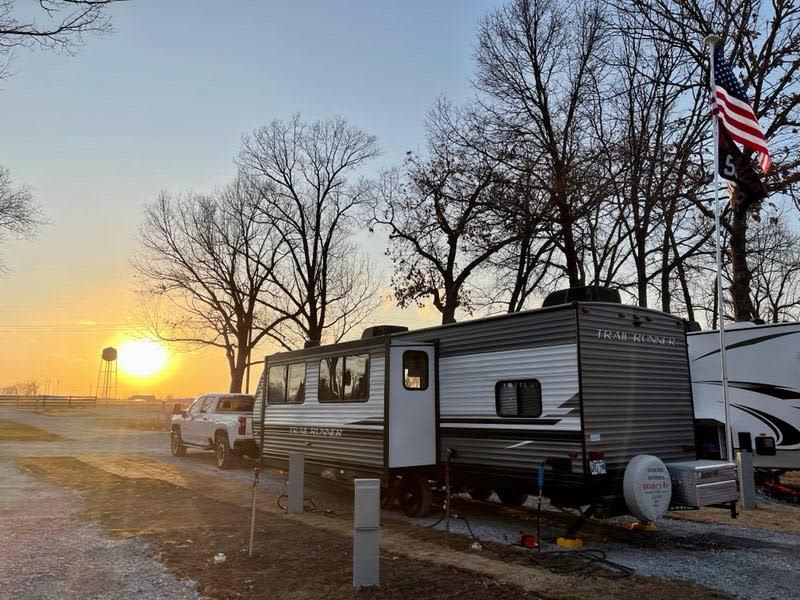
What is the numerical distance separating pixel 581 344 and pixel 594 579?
2970 mm

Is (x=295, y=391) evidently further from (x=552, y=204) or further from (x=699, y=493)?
(x=552, y=204)

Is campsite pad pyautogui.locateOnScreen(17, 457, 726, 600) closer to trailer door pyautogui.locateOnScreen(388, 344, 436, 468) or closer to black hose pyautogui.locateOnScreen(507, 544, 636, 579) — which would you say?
black hose pyautogui.locateOnScreen(507, 544, 636, 579)

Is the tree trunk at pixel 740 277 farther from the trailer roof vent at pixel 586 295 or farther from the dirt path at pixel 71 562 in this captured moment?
the dirt path at pixel 71 562

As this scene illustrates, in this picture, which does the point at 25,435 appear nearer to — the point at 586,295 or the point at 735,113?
the point at 586,295

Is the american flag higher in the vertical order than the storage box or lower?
higher

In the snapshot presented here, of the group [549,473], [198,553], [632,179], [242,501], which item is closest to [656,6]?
[632,179]

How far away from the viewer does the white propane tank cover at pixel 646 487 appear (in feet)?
25.9

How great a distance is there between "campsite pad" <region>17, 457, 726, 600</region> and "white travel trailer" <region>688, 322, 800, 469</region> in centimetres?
752

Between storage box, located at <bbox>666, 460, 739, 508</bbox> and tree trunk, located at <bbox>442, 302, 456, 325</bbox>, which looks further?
tree trunk, located at <bbox>442, 302, 456, 325</bbox>

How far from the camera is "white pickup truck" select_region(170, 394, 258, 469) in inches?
635

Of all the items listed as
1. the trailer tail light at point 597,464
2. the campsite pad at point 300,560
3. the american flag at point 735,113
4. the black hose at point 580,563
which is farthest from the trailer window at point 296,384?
the american flag at point 735,113

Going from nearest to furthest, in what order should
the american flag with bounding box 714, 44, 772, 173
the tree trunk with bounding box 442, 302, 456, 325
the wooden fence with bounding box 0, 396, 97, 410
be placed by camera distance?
the american flag with bounding box 714, 44, 772, 173, the tree trunk with bounding box 442, 302, 456, 325, the wooden fence with bounding box 0, 396, 97, 410

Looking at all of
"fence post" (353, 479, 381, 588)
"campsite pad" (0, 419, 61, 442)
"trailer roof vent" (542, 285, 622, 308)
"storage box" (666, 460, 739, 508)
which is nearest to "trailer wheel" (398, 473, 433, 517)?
"trailer roof vent" (542, 285, 622, 308)

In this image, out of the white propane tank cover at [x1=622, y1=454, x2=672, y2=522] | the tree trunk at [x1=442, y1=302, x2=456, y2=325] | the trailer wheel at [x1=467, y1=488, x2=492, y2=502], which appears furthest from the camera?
the tree trunk at [x1=442, y1=302, x2=456, y2=325]
